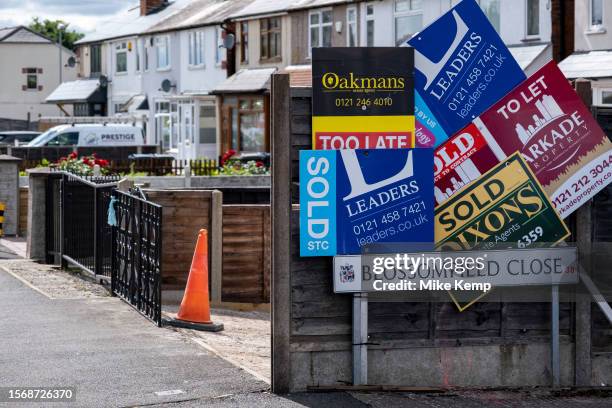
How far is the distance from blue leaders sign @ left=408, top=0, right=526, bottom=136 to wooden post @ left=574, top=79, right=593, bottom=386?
1.85 ft

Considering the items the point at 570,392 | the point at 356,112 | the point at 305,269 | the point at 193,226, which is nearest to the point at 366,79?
the point at 356,112

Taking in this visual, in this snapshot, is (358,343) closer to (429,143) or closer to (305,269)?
(305,269)

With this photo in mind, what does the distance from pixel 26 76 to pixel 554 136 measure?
246 feet

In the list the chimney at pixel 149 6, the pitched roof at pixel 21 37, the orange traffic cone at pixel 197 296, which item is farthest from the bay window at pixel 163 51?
the orange traffic cone at pixel 197 296

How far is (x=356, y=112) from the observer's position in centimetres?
897

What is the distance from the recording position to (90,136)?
46000 mm

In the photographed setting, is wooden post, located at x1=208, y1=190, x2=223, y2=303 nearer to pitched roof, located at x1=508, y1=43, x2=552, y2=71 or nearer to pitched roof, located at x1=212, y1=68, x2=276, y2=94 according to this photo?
pitched roof, located at x1=508, y1=43, x2=552, y2=71

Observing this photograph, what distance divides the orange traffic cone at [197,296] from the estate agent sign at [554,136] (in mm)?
3892

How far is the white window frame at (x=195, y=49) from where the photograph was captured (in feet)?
176

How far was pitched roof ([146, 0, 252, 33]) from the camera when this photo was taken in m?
52.5

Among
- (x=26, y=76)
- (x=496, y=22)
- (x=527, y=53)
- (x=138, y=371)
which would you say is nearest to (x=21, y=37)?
(x=26, y=76)

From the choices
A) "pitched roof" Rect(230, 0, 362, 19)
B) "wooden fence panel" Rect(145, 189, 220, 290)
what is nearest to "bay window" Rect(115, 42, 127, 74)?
"pitched roof" Rect(230, 0, 362, 19)

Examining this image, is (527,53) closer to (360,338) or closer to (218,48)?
(218,48)

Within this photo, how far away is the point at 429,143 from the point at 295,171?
3.44ft
